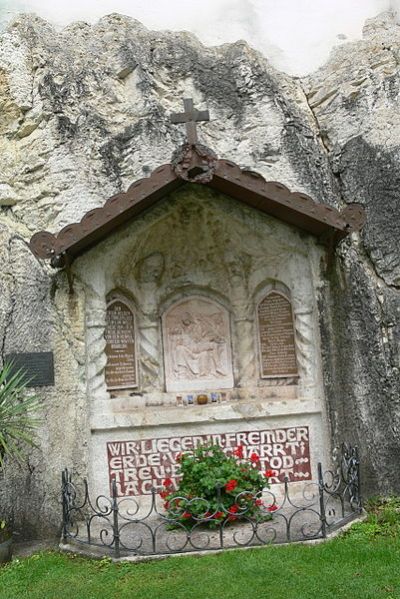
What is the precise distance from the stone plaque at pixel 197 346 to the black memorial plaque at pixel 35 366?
1873 mm

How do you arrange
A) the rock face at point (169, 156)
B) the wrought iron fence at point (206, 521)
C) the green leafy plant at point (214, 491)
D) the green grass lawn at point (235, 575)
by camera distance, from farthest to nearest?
the rock face at point (169, 156)
the green leafy plant at point (214, 491)
the wrought iron fence at point (206, 521)
the green grass lawn at point (235, 575)

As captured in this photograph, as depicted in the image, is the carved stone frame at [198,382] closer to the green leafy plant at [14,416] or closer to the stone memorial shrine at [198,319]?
the stone memorial shrine at [198,319]

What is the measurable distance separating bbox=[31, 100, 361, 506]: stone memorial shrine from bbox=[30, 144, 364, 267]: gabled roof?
0.05ft

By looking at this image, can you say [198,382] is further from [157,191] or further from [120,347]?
[157,191]

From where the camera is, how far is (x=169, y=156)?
813 cm

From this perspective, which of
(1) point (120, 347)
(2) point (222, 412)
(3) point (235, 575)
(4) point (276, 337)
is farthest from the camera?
(4) point (276, 337)

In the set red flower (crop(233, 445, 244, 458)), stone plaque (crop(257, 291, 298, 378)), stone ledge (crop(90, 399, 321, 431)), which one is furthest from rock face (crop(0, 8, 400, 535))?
red flower (crop(233, 445, 244, 458))

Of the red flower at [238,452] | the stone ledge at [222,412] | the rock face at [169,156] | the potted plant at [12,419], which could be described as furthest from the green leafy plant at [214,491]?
the potted plant at [12,419]

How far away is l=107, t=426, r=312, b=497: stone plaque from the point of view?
7.50 m

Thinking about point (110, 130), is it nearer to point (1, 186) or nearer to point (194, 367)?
point (1, 186)

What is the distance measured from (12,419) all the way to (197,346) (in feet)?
9.29

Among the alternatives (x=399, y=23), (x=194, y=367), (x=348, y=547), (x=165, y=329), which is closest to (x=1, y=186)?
(x=165, y=329)

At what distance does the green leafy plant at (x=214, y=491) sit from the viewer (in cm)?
629

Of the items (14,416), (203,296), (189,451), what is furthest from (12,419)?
(203,296)
